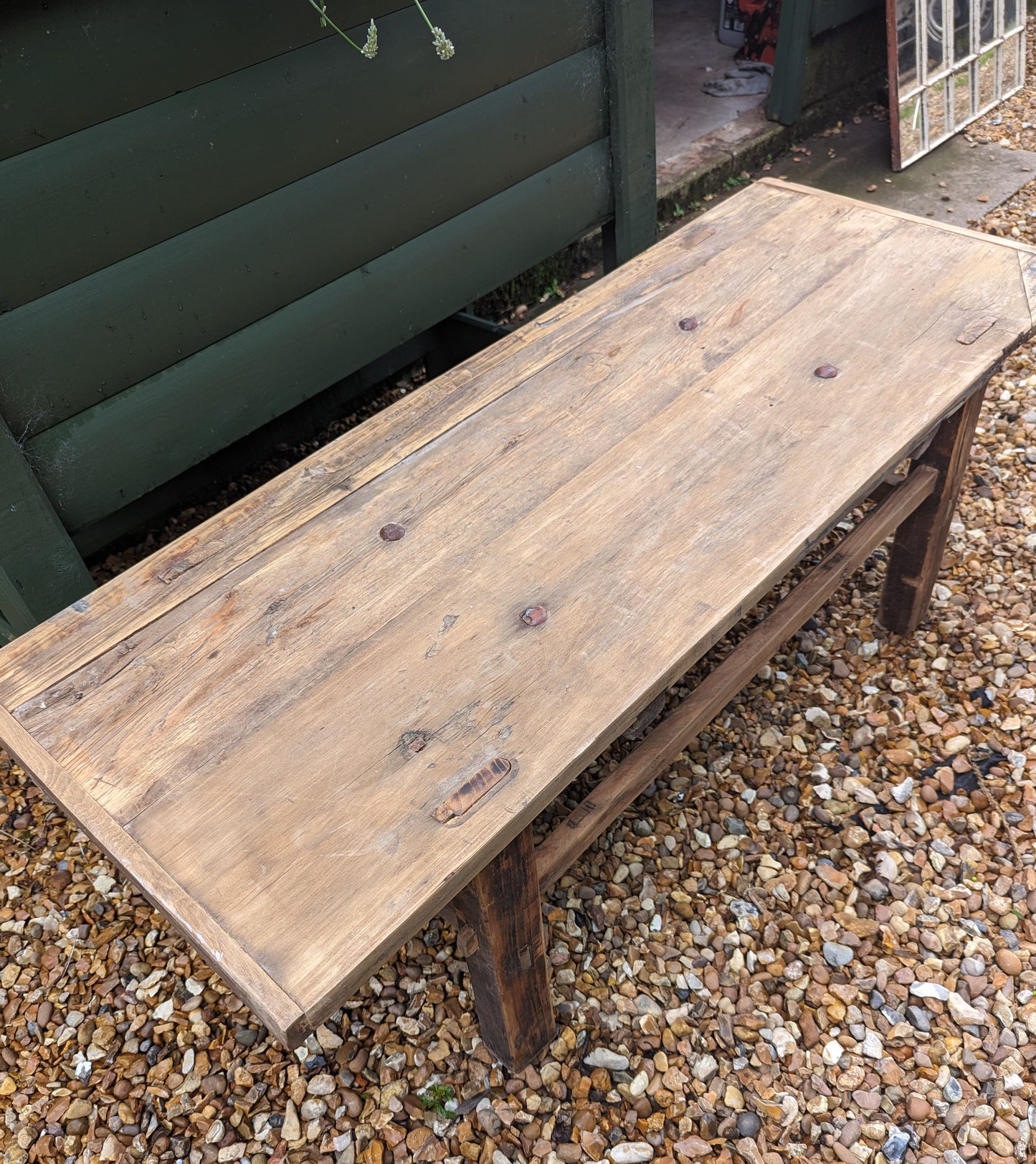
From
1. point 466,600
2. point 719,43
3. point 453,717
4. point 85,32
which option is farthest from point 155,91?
point 719,43

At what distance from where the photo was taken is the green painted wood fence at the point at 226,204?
69.5 inches

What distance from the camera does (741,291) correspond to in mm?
2086

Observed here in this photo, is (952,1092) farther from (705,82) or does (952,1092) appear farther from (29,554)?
(705,82)

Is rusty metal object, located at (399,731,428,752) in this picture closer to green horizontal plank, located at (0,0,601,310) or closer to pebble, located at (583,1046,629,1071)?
pebble, located at (583,1046,629,1071)

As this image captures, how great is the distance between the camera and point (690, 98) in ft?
15.4

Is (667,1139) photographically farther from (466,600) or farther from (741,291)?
(741,291)

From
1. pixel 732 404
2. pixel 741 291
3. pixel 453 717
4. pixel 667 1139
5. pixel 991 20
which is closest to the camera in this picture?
pixel 453 717

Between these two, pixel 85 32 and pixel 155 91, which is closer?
pixel 85 32

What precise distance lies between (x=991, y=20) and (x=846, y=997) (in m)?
4.81

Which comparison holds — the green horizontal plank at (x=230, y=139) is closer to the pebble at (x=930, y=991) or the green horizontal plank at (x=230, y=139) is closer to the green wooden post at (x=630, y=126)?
the green wooden post at (x=630, y=126)

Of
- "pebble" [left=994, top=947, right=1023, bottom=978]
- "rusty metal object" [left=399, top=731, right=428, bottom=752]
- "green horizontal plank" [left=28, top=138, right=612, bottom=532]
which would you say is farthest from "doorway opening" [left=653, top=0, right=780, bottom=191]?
"rusty metal object" [left=399, top=731, right=428, bottom=752]

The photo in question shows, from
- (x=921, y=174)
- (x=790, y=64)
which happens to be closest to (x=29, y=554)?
(x=790, y=64)

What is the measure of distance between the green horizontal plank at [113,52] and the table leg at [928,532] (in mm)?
1634

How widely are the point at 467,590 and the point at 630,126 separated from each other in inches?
77.1
